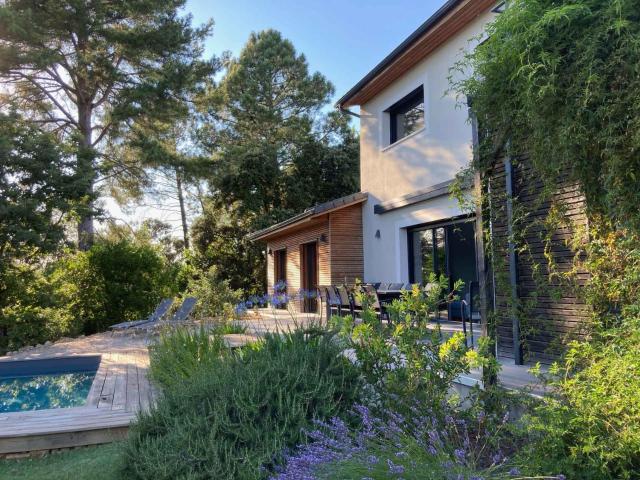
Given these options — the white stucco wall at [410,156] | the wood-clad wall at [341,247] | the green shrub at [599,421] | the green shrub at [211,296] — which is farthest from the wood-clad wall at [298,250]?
the green shrub at [599,421]

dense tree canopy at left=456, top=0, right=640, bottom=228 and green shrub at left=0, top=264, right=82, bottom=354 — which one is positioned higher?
dense tree canopy at left=456, top=0, right=640, bottom=228

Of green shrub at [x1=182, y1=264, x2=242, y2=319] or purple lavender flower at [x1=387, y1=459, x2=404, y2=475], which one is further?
green shrub at [x1=182, y1=264, x2=242, y2=319]

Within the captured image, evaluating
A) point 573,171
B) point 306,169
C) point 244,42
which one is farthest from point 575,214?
point 244,42

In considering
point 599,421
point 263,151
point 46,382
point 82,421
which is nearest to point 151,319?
point 46,382

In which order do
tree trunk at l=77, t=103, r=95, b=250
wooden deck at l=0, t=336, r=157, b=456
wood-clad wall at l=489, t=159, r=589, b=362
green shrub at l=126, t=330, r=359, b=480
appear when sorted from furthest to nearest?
1. tree trunk at l=77, t=103, r=95, b=250
2. wooden deck at l=0, t=336, r=157, b=456
3. wood-clad wall at l=489, t=159, r=589, b=362
4. green shrub at l=126, t=330, r=359, b=480

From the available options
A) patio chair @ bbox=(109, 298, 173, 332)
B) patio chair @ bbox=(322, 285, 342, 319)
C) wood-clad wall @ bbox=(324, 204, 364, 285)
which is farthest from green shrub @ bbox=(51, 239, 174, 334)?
patio chair @ bbox=(322, 285, 342, 319)

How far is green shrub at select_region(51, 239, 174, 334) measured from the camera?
45.8 ft

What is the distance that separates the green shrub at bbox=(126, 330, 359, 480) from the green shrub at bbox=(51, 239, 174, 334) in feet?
37.9

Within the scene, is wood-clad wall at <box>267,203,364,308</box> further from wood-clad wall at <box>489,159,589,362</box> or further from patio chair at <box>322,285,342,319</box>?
wood-clad wall at <box>489,159,589,362</box>

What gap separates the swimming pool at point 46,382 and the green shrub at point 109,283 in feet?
15.3

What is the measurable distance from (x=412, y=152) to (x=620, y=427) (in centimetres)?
910

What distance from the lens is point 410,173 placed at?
11047mm

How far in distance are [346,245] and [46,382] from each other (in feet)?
24.0

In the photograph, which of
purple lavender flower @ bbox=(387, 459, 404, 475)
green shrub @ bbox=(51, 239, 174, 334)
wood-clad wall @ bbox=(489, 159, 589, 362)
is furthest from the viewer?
green shrub @ bbox=(51, 239, 174, 334)
